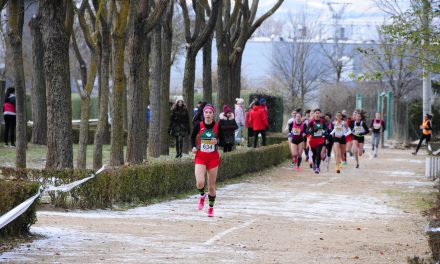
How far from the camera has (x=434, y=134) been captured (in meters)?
47.0

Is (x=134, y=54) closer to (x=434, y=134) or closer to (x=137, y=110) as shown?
(x=137, y=110)

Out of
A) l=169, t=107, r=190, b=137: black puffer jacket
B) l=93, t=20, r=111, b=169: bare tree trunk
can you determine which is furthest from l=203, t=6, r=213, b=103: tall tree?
l=93, t=20, r=111, b=169: bare tree trunk

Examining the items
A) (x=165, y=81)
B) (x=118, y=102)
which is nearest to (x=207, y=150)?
(x=118, y=102)

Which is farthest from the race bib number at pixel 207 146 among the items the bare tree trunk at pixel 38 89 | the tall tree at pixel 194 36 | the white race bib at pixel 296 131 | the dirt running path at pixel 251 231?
the bare tree trunk at pixel 38 89

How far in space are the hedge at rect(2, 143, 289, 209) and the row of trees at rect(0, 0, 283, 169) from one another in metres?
1.48

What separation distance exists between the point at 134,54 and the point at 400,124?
104ft

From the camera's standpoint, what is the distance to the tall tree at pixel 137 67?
19.4m

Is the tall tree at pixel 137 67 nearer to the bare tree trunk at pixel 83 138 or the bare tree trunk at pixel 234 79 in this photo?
the bare tree trunk at pixel 83 138

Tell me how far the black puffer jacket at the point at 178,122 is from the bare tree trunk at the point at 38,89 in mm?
5742

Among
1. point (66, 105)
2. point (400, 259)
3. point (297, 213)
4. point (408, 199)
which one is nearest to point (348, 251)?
point (400, 259)

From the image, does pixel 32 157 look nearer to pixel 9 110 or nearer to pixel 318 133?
pixel 9 110

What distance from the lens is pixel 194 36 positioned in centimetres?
2438

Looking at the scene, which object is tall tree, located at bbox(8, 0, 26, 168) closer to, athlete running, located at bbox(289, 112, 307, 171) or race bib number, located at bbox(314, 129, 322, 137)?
race bib number, located at bbox(314, 129, 322, 137)

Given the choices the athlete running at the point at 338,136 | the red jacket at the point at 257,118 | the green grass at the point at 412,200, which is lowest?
the green grass at the point at 412,200
